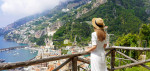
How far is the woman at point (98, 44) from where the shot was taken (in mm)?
1699

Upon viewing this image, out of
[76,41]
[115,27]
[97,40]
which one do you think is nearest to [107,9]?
[115,27]

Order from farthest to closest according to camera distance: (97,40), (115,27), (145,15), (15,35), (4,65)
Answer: (15,35) < (145,15) < (115,27) < (97,40) < (4,65)

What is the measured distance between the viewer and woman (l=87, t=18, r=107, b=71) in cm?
170

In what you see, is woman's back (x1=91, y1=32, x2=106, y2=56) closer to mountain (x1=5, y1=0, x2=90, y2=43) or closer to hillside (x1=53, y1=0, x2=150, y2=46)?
hillside (x1=53, y1=0, x2=150, y2=46)

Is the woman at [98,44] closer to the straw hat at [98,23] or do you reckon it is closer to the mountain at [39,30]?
the straw hat at [98,23]

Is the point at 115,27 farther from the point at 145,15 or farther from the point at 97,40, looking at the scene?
the point at 97,40

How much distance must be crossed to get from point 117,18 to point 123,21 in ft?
12.1

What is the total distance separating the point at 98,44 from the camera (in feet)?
5.73

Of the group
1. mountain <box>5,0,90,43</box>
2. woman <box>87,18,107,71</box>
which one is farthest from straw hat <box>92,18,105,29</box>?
mountain <box>5,0,90,43</box>

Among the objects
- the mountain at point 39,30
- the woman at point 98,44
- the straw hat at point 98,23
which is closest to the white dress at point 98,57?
the woman at point 98,44

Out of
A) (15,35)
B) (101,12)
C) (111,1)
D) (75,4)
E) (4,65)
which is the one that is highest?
(75,4)

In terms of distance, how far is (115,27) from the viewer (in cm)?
5100

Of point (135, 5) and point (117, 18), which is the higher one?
point (135, 5)

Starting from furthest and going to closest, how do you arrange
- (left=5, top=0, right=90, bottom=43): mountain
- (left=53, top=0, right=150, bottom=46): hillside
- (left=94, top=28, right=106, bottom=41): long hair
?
(left=5, top=0, right=90, bottom=43): mountain, (left=53, top=0, right=150, bottom=46): hillside, (left=94, top=28, right=106, bottom=41): long hair
